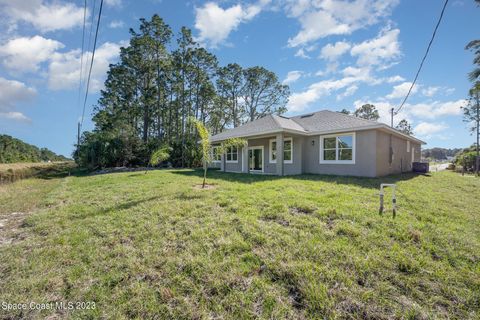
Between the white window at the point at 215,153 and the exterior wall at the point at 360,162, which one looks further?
the exterior wall at the point at 360,162

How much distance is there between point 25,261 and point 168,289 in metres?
2.72

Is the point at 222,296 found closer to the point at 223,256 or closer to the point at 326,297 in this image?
the point at 223,256

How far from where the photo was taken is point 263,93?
3278 cm

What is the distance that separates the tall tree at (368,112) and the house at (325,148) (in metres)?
27.0

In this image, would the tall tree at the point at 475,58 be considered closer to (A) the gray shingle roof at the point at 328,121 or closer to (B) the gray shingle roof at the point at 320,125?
(A) the gray shingle roof at the point at 328,121

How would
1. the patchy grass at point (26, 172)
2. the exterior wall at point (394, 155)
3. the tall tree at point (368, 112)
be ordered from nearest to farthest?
the exterior wall at point (394, 155)
the patchy grass at point (26, 172)
the tall tree at point (368, 112)

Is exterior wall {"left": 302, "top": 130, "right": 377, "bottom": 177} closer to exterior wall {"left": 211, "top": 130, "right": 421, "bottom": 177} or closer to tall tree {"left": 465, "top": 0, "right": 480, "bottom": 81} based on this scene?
exterior wall {"left": 211, "top": 130, "right": 421, "bottom": 177}

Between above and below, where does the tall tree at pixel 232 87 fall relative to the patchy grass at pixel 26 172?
above

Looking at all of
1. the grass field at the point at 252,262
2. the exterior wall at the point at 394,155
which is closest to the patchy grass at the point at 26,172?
the grass field at the point at 252,262

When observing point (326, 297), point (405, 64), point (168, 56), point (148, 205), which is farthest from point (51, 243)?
point (168, 56)

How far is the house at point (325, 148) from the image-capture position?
10500 mm

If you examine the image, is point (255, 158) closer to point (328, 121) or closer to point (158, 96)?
point (328, 121)

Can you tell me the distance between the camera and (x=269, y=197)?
6262 mm

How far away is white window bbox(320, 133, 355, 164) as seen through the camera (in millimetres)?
10975
